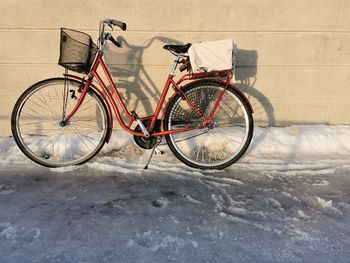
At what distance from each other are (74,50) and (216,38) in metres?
1.61

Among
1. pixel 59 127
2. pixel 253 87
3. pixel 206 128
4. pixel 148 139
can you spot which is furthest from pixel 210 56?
pixel 59 127

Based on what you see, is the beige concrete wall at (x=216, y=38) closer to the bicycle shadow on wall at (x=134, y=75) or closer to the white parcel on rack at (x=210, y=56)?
the bicycle shadow on wall at (x=134, y=75)

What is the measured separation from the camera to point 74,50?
2734 millimetres

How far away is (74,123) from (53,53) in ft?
2.71

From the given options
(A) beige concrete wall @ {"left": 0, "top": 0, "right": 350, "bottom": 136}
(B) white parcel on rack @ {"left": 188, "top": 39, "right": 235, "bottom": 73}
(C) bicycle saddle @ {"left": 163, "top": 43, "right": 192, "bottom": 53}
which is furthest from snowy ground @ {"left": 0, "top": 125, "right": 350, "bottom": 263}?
(C) bicycle saddle @ {"left": 163, "top": 43, "right": 192, "bottom": 53}

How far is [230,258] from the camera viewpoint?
6.32ft

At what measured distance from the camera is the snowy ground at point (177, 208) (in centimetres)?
199

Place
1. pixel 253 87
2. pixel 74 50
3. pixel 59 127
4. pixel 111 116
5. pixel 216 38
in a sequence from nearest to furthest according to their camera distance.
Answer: pixel 74 50
pixel 111 116
pixel 59 127
pixel 216 38
pixel 253 87

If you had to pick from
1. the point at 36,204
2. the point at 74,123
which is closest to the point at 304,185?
the point at 36,204

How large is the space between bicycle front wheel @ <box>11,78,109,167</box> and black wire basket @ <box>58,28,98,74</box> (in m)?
0.31

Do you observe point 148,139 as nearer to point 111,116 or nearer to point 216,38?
point 111,116

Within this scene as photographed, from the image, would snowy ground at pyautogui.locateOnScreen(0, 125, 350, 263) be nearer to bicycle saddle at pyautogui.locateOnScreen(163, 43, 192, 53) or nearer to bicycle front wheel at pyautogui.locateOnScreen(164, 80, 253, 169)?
bicycle front wheel at pyautogui.locateOnScreen(164, 80, 253, 169)

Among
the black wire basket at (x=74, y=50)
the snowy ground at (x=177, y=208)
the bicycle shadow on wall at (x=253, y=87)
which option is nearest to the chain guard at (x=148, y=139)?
the snowy ground at (x=177, y=208)

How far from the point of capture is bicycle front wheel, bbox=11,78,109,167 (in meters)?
3.13
